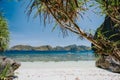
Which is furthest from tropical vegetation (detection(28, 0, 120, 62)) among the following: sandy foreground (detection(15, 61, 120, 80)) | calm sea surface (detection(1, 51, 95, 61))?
calm sea surface (detection(1, 51, 95, 61))

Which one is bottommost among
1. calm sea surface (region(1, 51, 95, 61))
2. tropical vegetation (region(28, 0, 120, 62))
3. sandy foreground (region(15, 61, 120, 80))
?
calm sea surface (region(1, 51, 95, 61))

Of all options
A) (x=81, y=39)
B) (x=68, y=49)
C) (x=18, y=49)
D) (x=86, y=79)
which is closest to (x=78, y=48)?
(x=68, y=49)

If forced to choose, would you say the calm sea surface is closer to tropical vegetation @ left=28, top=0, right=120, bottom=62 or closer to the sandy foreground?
the sandy foreground

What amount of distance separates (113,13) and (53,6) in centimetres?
52

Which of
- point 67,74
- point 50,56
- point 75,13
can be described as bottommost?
point 50,56

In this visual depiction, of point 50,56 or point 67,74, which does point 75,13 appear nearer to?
point 67,74

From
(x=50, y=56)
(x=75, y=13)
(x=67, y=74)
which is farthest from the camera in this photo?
(x=50, y=56)

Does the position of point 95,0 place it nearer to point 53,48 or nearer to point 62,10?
point 62,10

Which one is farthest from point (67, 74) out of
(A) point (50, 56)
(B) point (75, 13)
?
(A) point (50, 56)

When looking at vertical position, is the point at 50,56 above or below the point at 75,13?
below

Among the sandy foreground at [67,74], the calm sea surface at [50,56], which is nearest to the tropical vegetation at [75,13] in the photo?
the sandy foreground at [67,74]

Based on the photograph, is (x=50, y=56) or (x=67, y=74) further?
(x=50, y=56)

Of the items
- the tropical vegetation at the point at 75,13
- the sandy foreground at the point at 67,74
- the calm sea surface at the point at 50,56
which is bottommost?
the calm sea surface at the point at 50,56

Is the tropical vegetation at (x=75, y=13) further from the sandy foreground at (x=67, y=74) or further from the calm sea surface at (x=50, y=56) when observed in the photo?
the calm sea surface at (x=50, y=56)
